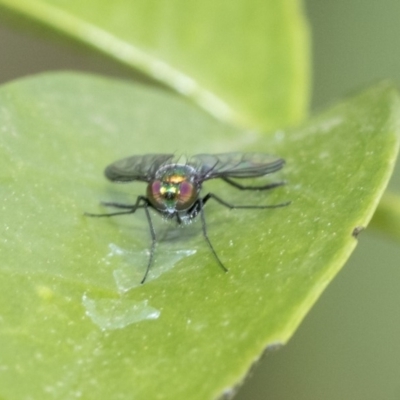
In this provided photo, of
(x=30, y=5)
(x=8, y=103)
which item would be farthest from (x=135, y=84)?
(x=8, y=103)

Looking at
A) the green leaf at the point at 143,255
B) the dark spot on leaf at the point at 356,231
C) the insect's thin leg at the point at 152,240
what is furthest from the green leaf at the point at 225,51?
the dark spot on leaf at the point at 356,231

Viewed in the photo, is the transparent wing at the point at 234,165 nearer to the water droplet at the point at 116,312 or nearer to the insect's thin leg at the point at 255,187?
the insect's thin leg at the point at 255,187

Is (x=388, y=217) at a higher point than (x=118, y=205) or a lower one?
lower

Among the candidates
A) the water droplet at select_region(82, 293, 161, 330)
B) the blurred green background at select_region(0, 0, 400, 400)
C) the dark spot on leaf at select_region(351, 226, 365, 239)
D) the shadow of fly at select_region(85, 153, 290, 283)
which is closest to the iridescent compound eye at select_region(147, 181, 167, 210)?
the shadow of fly at select_region(85, 153, 290, 283)

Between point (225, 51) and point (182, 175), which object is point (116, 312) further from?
point (225, 51)

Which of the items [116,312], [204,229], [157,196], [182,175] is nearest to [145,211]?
[157,196]

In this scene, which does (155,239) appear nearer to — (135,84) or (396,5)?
(135,84)
